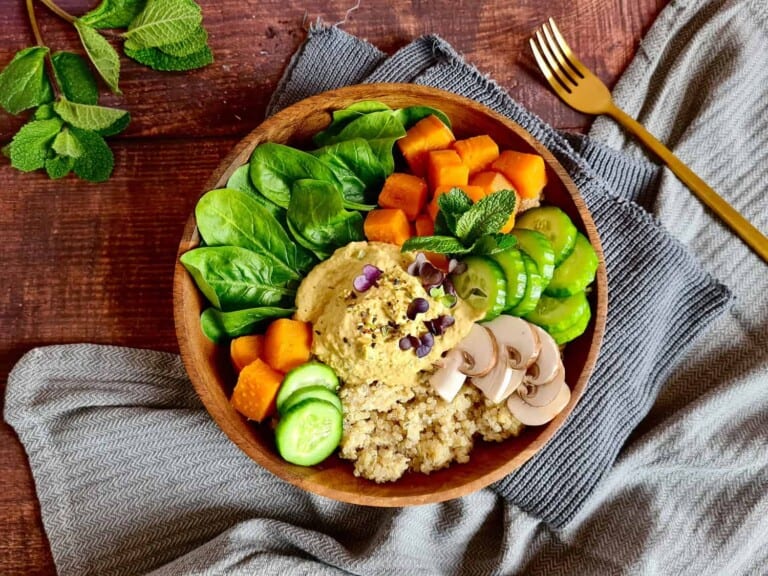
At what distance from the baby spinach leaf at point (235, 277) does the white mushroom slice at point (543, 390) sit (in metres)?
0.65

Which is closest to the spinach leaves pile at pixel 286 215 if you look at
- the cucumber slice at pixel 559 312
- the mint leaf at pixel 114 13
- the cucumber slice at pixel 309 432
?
the cucumber slice at pixel 309 432

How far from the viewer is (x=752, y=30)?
230 centimetres

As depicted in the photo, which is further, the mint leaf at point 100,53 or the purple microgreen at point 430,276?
the mint leaf at point 100,53

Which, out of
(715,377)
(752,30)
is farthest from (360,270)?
(752,30)

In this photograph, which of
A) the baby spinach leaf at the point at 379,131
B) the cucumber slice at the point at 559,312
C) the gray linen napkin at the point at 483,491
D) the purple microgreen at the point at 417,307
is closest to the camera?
the purple microgreen at the point at 417,307

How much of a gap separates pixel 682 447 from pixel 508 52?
50.4 inches

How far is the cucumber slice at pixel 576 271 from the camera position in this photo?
1859 millimetres

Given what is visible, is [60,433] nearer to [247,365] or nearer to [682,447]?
[247,365]

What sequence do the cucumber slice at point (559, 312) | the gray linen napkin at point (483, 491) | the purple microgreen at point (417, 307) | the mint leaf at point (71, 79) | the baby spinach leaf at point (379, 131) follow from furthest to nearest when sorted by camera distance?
the mint leaf at point (71, 79) < the gray linen napkin at point (483, 491) < the baby spinach leaf at point (379, 131) < the cucumber slice at point (559, 312) < the purple microgreen at point (417, 307)

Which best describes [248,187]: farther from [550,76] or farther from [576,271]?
[550,76]

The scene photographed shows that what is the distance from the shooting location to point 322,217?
1.91 metres

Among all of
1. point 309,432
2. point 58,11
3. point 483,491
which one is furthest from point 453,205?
point 58,11

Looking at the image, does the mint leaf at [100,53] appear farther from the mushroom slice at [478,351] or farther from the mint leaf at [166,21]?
the mushroom slice at [478,351]

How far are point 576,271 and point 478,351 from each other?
1.04 ft
